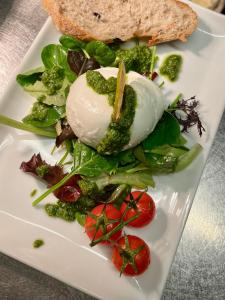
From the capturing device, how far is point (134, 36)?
1642 millimetres

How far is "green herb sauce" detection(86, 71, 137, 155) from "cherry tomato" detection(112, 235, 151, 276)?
0.32 m

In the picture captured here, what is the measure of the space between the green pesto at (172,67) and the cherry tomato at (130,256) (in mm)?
653

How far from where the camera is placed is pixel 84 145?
1465 mm

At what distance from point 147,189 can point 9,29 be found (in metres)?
1.09

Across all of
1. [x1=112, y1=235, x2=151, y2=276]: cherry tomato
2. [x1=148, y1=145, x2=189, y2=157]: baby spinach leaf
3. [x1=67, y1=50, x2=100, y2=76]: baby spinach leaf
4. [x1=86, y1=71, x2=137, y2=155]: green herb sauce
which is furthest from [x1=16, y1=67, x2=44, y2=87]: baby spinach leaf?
[x1=112, y1=235, x2=151, y2=276]: cherry tomato

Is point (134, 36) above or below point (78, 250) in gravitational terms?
above

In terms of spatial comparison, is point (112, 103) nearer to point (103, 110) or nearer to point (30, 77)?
point (103, 110)

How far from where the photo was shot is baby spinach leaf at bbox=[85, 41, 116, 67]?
153 centimetres

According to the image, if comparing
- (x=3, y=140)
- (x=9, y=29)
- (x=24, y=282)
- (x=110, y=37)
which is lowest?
(x=24, y=282)

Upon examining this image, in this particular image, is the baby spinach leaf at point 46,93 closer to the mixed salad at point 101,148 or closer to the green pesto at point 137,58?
the mixed salad at point 101,148

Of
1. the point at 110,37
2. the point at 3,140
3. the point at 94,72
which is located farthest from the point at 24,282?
the point at 110,37

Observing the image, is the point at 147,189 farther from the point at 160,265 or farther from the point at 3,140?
→ the point at 3,140

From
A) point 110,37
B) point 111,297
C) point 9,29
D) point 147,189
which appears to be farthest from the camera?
point 9,29

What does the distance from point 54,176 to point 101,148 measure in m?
0.20
